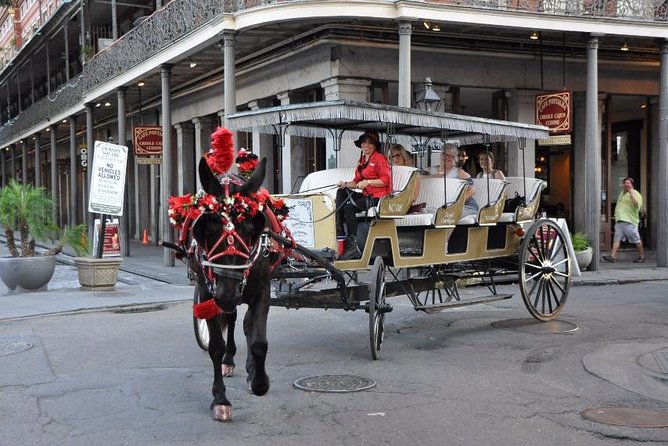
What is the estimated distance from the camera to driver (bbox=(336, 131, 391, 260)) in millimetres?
8422

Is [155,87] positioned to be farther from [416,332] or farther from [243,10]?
[416,332]

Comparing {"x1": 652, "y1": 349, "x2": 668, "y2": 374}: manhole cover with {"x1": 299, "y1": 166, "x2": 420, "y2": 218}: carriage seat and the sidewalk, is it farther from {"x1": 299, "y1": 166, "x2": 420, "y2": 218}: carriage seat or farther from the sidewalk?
the sidewalk

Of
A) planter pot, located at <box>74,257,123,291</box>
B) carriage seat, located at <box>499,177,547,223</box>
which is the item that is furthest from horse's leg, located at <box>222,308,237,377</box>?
planter pot, located at <box>74,257,123,291</box>

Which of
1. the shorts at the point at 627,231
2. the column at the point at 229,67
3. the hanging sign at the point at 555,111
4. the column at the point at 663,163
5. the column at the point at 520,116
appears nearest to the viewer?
the column at the point at 229,67

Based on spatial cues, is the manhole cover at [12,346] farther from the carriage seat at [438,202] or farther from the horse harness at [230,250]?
the carriage seat at [438,202]

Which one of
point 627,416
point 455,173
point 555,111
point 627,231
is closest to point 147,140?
point 555,111

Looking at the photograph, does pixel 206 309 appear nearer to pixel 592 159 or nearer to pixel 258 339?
pixel 258 339

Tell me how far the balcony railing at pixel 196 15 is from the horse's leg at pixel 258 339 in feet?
32.4

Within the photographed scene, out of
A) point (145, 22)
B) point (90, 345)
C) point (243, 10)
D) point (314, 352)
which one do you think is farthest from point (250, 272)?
point (145, 22)

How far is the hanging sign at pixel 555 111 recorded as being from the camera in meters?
16.4

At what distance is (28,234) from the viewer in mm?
14445

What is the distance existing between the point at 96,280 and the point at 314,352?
24.0 ft

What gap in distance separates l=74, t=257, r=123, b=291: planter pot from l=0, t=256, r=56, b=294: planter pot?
1.90ft

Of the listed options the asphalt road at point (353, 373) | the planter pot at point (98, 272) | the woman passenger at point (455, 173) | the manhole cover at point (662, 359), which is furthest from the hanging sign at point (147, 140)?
the manhole cover at point (662, 359)
